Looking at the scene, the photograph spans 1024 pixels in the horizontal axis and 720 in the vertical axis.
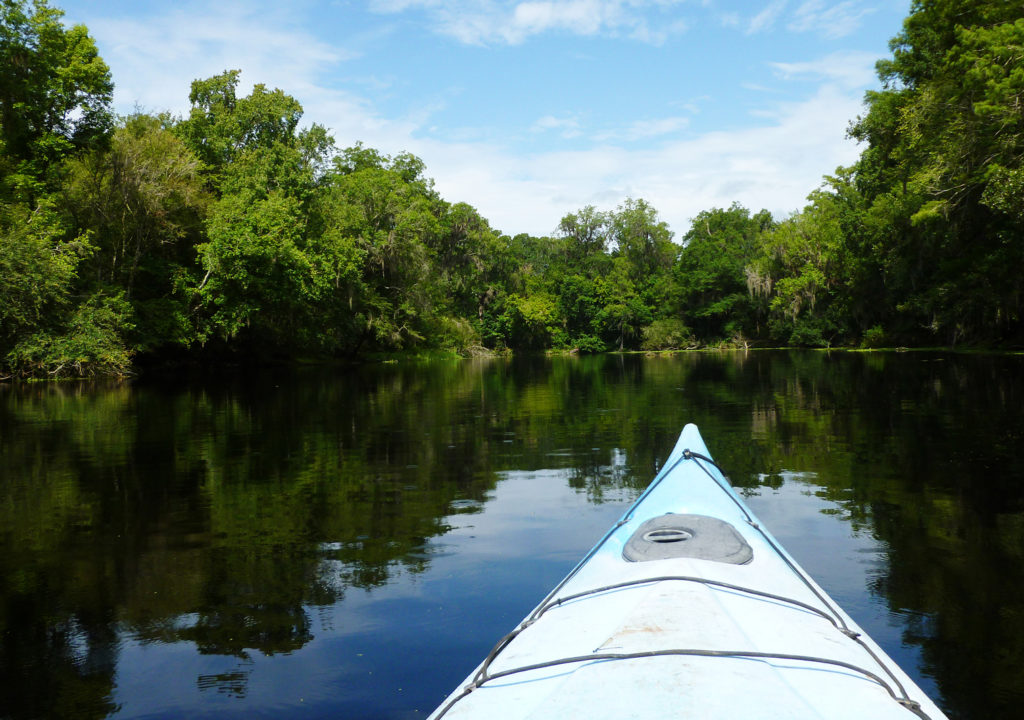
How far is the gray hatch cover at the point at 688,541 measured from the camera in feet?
Result: 11.6

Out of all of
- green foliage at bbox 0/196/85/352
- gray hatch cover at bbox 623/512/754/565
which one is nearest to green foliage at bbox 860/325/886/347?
green foliage at bbox 0/196/85/352

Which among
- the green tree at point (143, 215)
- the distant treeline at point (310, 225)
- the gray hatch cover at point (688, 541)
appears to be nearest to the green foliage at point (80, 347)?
the distant treeline at point (310, 225)

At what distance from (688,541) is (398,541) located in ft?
10.8

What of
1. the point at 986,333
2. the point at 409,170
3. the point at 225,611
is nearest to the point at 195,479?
the point at 225,611

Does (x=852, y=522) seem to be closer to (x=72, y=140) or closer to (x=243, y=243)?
(x=243, y=243)

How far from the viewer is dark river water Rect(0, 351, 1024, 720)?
3863 mm

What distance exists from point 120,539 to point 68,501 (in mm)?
2053

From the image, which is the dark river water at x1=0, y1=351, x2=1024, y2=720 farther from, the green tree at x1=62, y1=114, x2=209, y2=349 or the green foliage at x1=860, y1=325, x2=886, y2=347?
the green foliage at x1=860, y1=325, x2=886, y2=347

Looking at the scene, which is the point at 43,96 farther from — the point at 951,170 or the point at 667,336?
the point at 667,336

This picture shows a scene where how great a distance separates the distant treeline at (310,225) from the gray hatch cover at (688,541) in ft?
68.8

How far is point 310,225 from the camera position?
39281 mm

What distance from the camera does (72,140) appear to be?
3066cm

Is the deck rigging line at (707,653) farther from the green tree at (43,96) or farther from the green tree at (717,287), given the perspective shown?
the green tree at (717,287)

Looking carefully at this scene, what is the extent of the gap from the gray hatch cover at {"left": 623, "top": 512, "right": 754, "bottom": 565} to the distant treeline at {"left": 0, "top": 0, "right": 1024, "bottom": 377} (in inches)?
825
